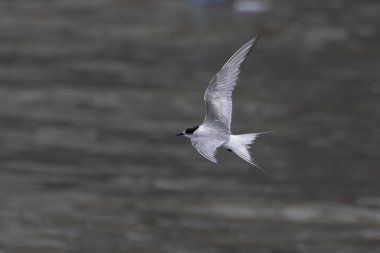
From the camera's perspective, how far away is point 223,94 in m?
5.99

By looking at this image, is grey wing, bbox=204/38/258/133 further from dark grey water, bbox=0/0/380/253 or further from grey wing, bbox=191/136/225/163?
dark grey water, bbox=0/0/380/253

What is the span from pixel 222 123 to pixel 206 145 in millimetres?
505

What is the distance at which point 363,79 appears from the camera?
16.2 metres

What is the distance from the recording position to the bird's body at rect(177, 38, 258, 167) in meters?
→ 5.32

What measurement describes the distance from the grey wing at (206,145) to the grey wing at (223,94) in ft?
0.94

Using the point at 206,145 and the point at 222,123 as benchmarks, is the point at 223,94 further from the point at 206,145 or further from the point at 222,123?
the point at 206,145

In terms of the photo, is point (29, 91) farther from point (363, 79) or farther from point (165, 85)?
point (363, 79)

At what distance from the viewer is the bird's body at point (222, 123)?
5.32m

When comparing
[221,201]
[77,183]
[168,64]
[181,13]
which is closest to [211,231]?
[221,201]

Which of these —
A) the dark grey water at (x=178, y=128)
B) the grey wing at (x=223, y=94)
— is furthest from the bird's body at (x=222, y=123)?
the dark grey water at (x=178, y=128)

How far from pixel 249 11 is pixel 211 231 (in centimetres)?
1043

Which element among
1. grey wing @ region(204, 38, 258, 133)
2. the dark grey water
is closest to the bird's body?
grey wing @ region(204, 38, 258, 133)

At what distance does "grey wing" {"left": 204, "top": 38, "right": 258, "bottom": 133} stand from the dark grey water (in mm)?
4622

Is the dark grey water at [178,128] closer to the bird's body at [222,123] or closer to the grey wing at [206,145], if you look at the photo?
the bird's body at [222,123]
